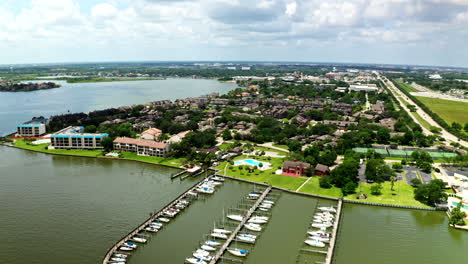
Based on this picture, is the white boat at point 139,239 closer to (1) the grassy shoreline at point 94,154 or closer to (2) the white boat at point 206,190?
(2) the white boat at point 206,190

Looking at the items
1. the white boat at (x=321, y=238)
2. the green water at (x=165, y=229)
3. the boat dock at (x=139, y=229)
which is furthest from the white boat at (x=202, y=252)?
the white boat at (x=321, y=238)

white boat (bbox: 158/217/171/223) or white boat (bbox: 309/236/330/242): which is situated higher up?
white boat (bbox: 158/217/171/223)

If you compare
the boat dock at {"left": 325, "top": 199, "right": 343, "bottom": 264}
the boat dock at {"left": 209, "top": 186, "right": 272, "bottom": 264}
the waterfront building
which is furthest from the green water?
the waterfront building

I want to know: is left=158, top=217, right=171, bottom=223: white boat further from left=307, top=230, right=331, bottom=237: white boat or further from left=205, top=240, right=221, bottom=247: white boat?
left=307, top=230, right=331, bottom=237: white boat

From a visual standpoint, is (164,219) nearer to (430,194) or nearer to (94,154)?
(94,154)

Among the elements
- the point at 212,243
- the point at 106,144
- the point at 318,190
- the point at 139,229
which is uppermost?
the point at 106,144

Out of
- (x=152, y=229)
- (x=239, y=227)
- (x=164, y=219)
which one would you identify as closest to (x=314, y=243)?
(x=239, y=227)
